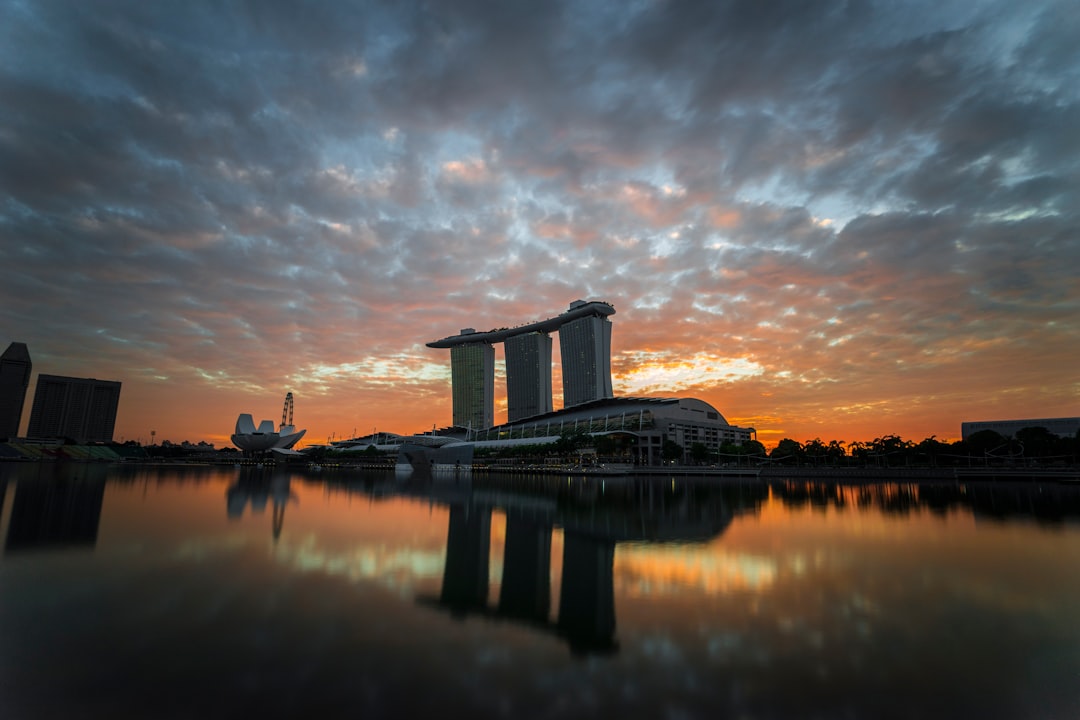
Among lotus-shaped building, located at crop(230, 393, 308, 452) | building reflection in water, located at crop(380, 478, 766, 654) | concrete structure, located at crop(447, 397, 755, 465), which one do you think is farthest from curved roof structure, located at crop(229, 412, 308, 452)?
building reflection in water, located at crop(380, 478, 766, 654)

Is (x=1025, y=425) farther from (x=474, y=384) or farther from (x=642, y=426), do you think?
(x=474, y=384)

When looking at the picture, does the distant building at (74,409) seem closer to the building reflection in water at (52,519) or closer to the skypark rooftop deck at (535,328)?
the skypark rooftop deck at (535,328)

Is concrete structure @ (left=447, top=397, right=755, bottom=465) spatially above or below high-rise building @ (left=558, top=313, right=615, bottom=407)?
below

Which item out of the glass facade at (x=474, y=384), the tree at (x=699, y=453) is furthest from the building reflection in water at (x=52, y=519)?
the glass facade at (x=474, y=384)

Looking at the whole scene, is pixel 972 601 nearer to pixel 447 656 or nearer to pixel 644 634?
pixel 644 634

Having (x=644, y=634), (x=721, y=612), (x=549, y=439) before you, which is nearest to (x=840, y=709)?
(x=644, y=634)

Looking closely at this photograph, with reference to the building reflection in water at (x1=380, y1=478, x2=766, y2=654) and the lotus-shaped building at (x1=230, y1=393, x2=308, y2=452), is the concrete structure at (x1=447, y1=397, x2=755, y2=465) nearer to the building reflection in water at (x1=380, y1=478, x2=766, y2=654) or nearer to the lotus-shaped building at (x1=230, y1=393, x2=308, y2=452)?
the lotus-shaped building at (x1=230, y1=393, x2=308, y2=452)

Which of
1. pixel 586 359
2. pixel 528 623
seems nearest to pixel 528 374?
pixel 586 359
